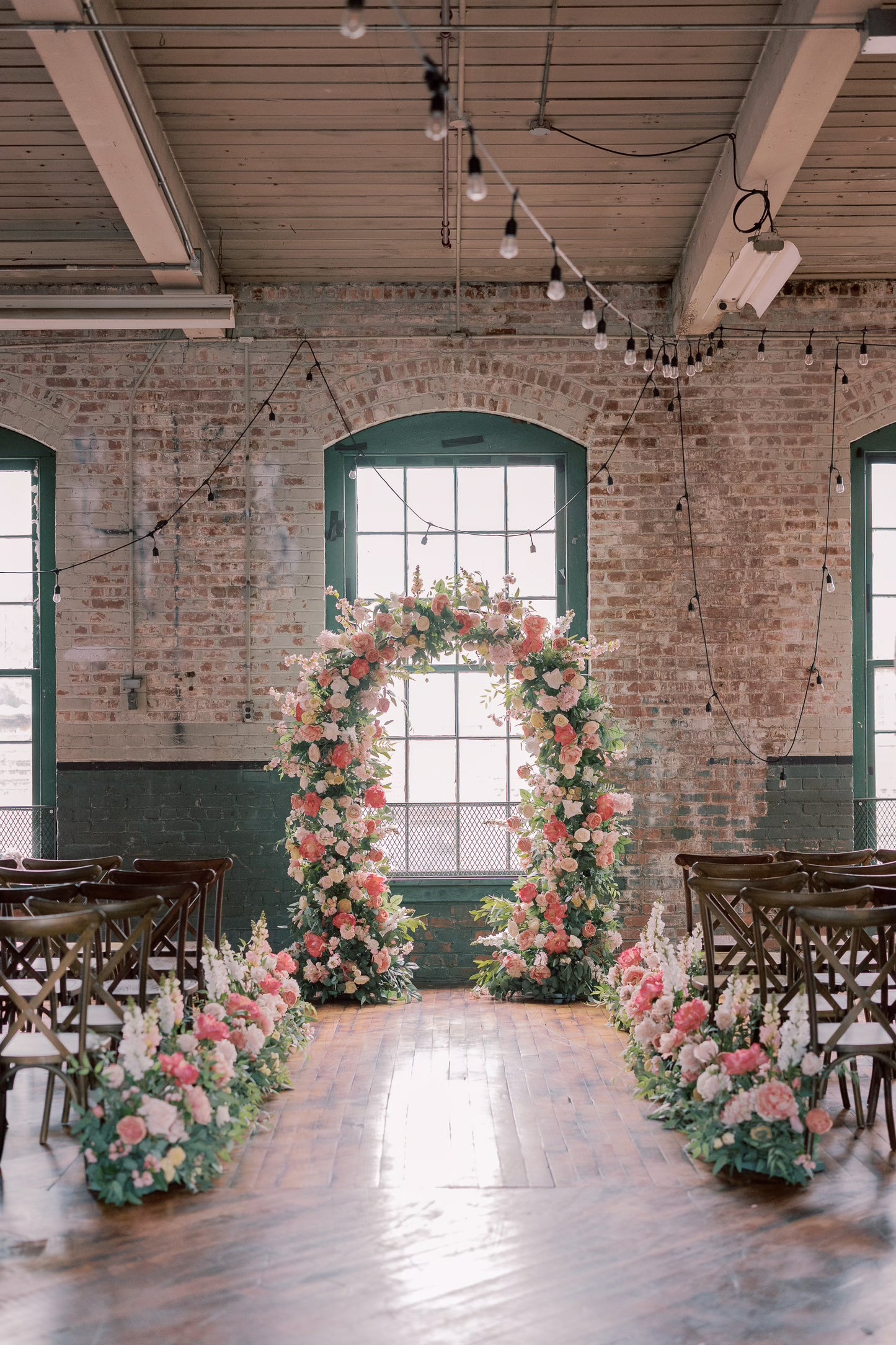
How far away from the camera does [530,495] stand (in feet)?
27.6

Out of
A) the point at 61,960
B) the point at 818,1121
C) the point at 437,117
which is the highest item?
the point at 437,117

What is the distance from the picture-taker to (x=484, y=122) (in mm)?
6277

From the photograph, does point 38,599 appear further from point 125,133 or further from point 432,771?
point 125,133

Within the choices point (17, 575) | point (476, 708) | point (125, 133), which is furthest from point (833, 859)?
point (17, 575)

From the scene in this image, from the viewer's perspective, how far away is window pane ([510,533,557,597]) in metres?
8.37

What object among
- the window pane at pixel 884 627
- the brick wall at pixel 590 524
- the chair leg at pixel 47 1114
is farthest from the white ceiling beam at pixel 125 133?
the window pane at pixel 884 627

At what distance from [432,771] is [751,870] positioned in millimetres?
3280

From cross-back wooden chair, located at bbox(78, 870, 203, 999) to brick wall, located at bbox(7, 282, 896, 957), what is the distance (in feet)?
7.96

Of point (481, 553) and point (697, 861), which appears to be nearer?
point (697, 861)

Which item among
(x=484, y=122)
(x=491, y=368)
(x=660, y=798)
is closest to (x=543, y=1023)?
(x=660, y=798)

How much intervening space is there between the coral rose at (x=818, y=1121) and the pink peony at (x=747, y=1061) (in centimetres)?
24

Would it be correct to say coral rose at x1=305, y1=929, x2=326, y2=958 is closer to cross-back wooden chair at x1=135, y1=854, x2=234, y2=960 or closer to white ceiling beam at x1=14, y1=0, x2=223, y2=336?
cross-back wooden chair at x1=135, y1=854, x2=234, y2=960

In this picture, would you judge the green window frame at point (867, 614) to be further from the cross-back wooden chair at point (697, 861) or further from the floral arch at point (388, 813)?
the cross-back wooden chair at point (697, 861)

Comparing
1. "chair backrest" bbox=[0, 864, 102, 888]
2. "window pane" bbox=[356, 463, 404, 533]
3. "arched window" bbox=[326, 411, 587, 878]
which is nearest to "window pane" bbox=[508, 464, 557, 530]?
"arched window" bbox=[326, 411, 587, 878]
